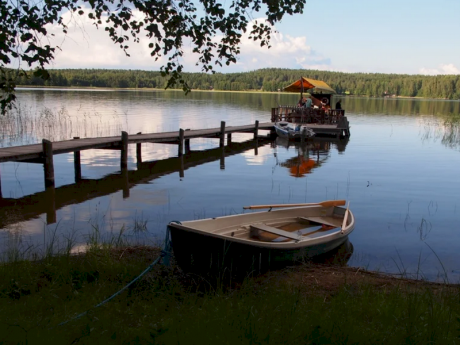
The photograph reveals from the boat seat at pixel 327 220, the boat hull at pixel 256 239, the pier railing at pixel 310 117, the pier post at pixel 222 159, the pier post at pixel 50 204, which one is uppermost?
the pier railing at pixel 310 117

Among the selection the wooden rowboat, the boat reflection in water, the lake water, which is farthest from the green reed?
the wooden rowboat

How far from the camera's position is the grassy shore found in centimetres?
357

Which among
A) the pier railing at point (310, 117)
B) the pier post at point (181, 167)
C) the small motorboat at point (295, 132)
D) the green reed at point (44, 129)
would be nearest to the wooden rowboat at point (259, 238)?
the pier post at point (181, 167)

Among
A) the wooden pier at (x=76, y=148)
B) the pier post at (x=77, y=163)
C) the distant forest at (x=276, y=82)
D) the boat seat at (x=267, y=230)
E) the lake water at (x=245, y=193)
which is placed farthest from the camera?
the distant forest at (x=276, y=82)

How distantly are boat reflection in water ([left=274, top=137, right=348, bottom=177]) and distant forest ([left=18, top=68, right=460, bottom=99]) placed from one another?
95.9 meters

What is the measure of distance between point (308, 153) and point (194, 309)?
62.3ft

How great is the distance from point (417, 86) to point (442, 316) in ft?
485

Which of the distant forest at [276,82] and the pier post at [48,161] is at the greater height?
the distant forest at [276,82]

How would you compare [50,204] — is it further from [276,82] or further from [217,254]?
[276,82]

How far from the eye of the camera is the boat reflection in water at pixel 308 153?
18.1 metres

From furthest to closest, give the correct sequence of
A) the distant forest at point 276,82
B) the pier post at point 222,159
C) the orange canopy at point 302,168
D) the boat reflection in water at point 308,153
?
the distant forest at point 276,82 < the boat reflection in water at point 308,153 < the pier post at point 222,159 < the orange canopy at point 302,168

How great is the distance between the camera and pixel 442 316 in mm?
4152

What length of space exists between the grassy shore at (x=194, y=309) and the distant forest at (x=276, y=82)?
116 meters

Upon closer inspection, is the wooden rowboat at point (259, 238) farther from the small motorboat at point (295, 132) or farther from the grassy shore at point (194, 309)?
the small motorboat at point (295, 132)
